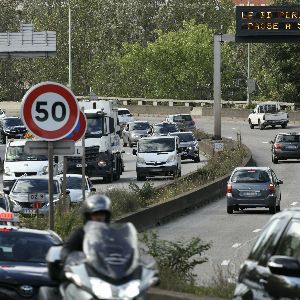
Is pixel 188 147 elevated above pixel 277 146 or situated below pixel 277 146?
below

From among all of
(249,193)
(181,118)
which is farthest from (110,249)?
(181,118)

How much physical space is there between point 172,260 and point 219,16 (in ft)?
446

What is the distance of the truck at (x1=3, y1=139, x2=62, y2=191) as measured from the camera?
172 ft

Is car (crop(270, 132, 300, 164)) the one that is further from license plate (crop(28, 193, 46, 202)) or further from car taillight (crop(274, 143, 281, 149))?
license plate (crop(28, 193, 46, 202))

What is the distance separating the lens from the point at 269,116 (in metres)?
96.2

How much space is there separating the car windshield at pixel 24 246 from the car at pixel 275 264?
5103mm

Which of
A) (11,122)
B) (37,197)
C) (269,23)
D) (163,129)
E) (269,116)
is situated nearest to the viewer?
(37,197)

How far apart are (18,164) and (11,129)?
35001mm

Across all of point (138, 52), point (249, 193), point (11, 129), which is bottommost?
point (11, 129)

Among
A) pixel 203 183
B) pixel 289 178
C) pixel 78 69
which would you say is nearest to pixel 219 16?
pixel 78 69

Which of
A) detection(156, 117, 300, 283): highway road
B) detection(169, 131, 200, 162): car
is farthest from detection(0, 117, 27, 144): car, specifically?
detection(156, 117, 300, 283): highway road

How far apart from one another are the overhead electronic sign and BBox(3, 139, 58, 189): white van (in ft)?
53.2

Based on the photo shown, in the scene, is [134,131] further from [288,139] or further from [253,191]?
[253,191]

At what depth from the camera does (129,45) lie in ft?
440
